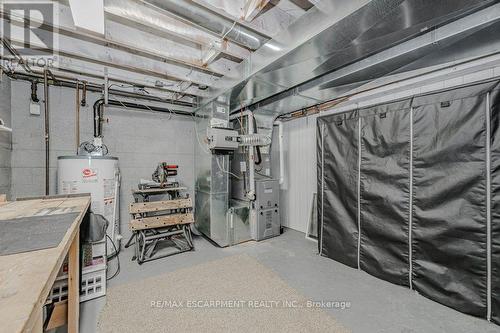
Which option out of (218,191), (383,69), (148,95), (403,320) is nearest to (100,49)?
(148,95)

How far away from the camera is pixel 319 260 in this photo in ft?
9.15

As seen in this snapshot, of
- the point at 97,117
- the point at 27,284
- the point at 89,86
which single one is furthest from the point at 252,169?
the point at 27,284

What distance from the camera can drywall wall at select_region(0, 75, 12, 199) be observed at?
2.42m

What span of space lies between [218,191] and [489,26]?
331cm

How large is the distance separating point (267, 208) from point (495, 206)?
8.64 feet

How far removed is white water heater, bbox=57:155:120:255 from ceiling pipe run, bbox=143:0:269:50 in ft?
6.96

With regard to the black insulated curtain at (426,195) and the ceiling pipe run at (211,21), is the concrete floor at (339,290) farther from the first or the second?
the ceiling pipe run at (211,21)

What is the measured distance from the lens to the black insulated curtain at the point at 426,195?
1.71 m

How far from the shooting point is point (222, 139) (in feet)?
10.3

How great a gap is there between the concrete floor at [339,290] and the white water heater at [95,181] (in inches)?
28.1

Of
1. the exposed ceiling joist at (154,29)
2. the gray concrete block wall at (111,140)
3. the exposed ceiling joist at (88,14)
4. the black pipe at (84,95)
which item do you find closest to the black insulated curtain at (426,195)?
the exposed ceiling joist at (154,29)

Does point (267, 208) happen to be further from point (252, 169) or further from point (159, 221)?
point (159, 221)

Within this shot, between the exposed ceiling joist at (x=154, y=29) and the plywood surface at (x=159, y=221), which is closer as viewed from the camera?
the exposed ceiling joist at (x=154, y=29)

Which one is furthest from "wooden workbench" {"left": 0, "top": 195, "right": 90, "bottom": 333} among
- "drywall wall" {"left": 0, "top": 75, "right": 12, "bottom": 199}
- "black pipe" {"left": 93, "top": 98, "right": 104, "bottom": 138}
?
"black pipe" {"left": 93, "top": 98, "right": 104, "bottom": 138}
